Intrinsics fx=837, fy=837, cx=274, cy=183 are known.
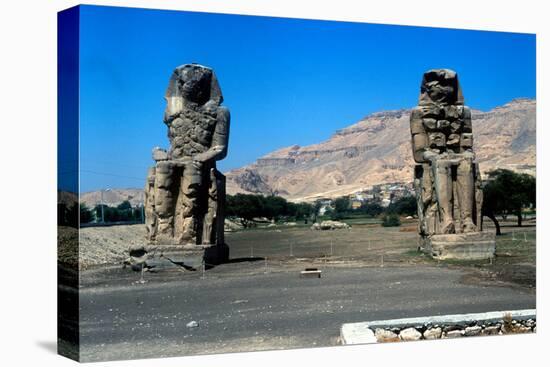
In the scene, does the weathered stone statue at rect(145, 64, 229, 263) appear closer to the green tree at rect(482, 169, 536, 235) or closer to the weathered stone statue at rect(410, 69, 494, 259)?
the weathered stone statue at rect(410, 69, 494, 259)

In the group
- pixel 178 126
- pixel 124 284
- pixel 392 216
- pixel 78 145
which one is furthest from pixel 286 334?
pixel 392 216

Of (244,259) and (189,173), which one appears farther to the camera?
(244,259)

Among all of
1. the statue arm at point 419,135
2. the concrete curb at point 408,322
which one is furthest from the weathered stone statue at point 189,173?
the statue arm at point 419,135

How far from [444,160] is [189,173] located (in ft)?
14.5

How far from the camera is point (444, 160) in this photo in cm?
1436

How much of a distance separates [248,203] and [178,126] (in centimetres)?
1104

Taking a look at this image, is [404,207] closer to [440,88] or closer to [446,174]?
[446,174]

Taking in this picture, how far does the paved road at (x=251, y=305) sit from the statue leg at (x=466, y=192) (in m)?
1.42

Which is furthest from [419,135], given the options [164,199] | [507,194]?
[507,194]

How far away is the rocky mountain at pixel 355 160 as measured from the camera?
22781mm

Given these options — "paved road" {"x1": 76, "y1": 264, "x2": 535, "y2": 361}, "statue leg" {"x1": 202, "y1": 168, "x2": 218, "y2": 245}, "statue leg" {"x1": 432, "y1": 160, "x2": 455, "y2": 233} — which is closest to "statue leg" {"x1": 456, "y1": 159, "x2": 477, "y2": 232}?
"statue leg" {"x1": 432, "y1": 160, "x2": 455, "y2": 233}

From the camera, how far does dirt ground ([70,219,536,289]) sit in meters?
13.2

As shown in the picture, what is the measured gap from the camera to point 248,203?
24.2 m

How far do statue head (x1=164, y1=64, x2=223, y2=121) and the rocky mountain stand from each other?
9456 mm
